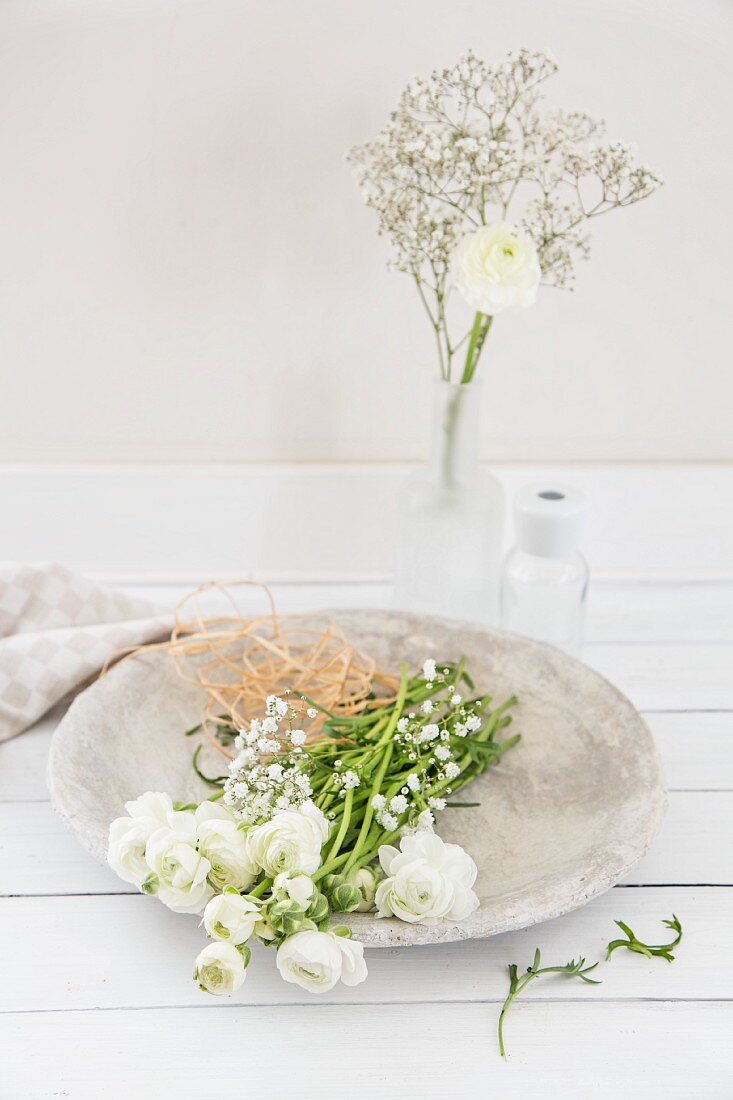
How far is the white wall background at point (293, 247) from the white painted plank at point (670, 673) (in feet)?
0.75

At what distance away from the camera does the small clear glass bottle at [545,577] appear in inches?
35.9

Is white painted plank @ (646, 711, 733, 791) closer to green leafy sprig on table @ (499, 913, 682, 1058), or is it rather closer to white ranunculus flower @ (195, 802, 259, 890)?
green leafy sprig on table @ (499, 913, 682, 1058)

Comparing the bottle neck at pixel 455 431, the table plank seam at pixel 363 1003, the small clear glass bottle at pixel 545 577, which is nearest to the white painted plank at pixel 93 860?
the table plank seam at pixel 363 1003

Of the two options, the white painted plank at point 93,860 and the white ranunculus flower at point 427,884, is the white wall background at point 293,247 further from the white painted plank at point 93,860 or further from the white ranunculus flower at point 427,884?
the white ranunculus flower at point 427,884

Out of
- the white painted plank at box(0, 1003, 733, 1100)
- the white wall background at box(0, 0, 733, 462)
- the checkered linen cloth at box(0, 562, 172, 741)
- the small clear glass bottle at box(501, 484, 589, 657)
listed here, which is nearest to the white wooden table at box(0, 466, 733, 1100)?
the white painted plank at box(0, 1003, 733, 1100)

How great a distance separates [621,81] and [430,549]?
47cm

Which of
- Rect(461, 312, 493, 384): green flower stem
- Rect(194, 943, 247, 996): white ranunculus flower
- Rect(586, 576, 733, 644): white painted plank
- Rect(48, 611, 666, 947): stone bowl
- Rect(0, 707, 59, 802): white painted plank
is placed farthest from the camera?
Rect(586, 576, 733, 644): white painted plank

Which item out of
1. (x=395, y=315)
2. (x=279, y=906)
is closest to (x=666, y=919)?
(x=279, y=906)

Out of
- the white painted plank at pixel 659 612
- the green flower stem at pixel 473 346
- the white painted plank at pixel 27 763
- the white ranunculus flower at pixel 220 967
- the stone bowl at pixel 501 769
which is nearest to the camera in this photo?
the white ranunculus flower at pixel 220 967

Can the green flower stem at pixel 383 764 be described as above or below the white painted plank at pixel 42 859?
above

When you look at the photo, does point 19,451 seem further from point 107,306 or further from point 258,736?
point 258,736

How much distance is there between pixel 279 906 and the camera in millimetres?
544

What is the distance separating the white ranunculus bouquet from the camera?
548 mm

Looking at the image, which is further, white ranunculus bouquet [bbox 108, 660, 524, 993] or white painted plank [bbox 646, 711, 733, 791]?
white painted plank [bbox 646, 711, 733, 791]
